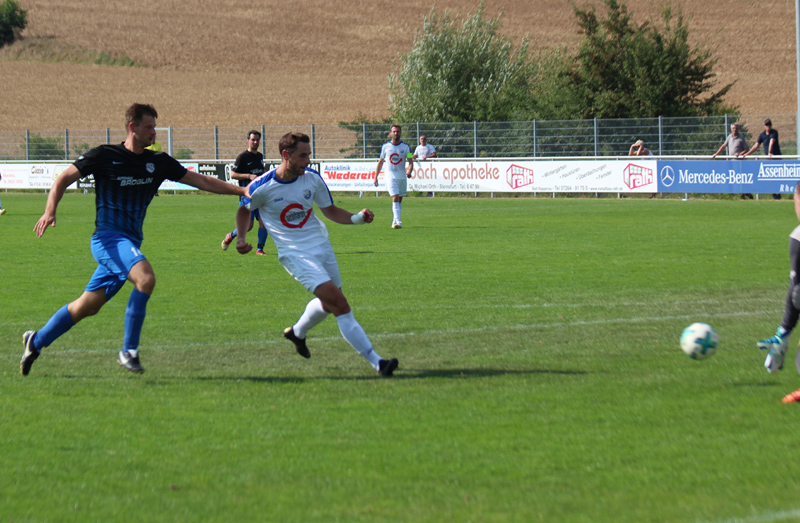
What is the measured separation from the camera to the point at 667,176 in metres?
27.3

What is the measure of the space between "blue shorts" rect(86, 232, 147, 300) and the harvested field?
58264mm

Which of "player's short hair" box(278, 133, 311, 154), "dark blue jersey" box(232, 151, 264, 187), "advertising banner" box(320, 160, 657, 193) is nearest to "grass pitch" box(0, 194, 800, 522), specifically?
"player's short hair" box(278, 133, 311, 154)

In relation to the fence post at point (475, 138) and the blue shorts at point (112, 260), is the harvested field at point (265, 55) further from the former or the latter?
the blue shorts at point (112, 260)

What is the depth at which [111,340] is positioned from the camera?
8.03m

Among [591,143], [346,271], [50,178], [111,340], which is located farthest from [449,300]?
[50,178]

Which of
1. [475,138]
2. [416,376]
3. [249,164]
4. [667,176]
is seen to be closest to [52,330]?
[416,376]

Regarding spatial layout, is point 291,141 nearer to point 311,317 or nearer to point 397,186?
point 311,317

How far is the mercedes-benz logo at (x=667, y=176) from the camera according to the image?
89.5 ft

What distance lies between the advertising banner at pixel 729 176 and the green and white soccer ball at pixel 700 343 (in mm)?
20296

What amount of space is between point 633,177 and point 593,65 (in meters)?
10.4

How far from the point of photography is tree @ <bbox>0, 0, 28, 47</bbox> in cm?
8188

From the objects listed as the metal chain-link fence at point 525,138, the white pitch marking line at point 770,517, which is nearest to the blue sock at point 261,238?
the white pitch marking line at point 770,517

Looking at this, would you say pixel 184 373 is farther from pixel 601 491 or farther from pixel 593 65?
pixel 593 65

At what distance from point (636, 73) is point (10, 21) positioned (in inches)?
2601
